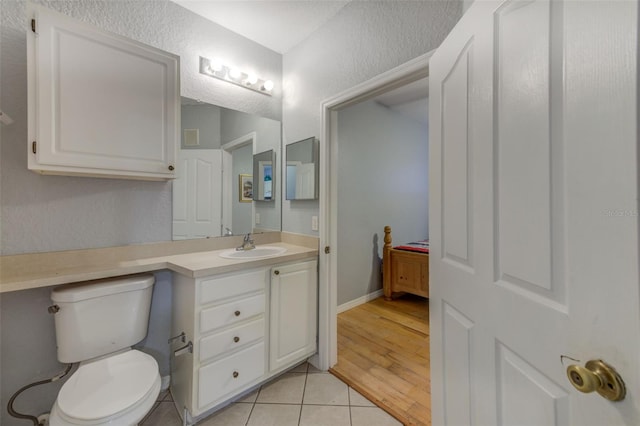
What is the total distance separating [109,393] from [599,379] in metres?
1.58

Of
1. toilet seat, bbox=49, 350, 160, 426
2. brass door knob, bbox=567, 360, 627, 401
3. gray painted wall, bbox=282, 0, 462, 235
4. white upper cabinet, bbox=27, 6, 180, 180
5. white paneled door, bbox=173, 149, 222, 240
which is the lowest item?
toilet seat, bbox=49, 350, 160, 426

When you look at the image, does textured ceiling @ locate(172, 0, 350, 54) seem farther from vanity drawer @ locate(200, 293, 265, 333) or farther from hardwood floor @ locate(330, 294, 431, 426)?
hardwood floor @ locate(330, 294, 431, 426)

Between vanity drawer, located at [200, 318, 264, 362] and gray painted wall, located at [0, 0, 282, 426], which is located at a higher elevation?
gray painted wall, located at [0, 0, 282, 426]

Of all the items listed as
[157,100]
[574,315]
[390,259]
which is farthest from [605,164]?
[390,259]

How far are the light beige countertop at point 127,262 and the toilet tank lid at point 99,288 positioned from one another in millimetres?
72

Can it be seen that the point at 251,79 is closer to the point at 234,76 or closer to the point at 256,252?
the point at 234,76

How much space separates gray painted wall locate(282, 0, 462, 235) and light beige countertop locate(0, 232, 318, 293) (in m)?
0.58

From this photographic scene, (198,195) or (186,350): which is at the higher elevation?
(198,195)

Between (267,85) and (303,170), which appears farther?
(267,85)

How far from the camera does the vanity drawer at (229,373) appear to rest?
4.48 feet

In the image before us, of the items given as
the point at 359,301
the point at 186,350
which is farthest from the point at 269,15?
the point at 359,301

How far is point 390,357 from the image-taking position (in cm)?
201

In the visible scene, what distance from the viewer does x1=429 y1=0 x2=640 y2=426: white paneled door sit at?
425 mm

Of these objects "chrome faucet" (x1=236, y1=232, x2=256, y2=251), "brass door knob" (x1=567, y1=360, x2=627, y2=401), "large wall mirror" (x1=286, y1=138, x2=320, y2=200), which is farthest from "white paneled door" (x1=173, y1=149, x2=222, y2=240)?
"brass door knob" (x1=567, y1=360, x2=627, y2=401)
